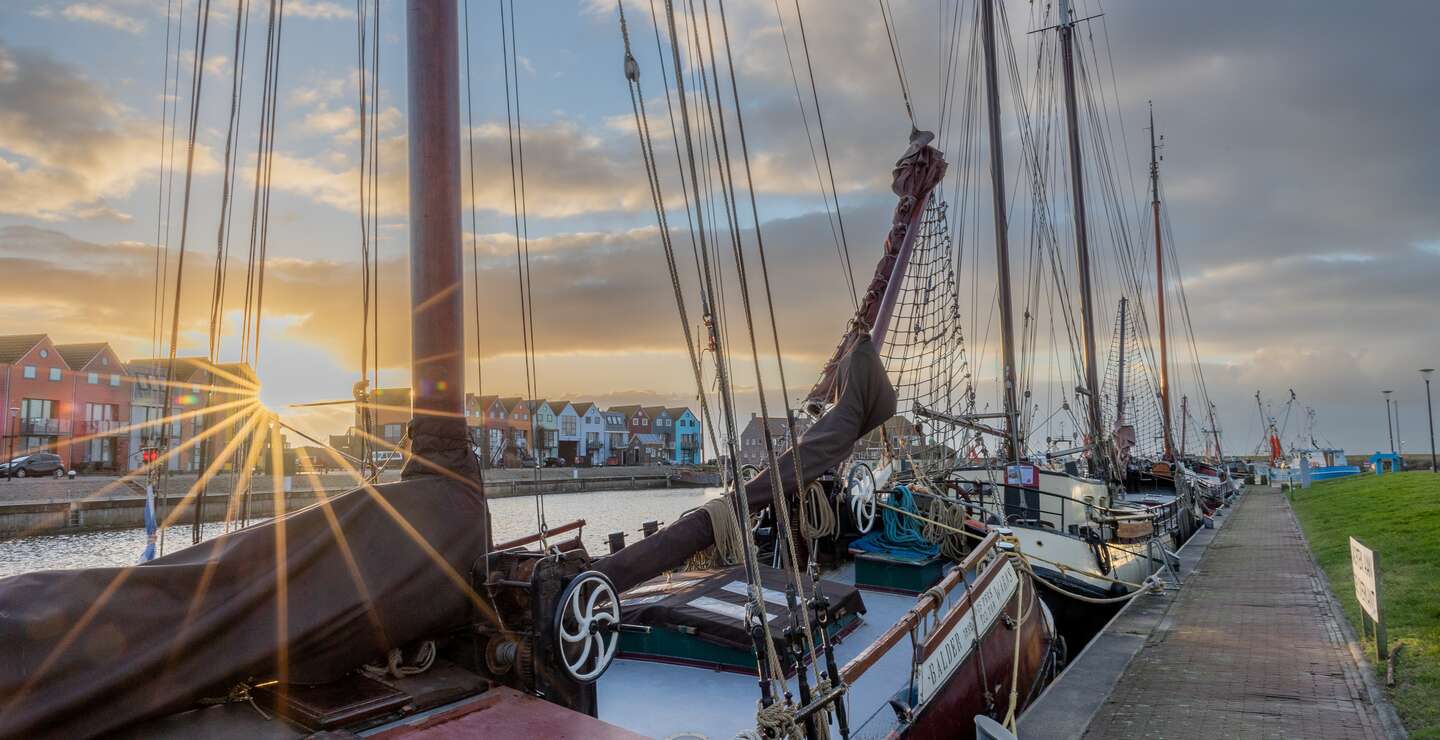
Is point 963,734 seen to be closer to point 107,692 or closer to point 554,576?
point 554,576

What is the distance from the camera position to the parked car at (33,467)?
39.2 meters

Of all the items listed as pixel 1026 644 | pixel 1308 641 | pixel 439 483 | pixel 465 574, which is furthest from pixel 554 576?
pixel 1308 641

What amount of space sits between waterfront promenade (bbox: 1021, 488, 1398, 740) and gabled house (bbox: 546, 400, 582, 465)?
83531 mm

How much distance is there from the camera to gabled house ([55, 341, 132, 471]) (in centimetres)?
4888

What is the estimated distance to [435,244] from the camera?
462 cm

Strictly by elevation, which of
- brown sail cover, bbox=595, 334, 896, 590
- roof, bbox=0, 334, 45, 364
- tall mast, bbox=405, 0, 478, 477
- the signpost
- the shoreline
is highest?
roof, bbox=0, 334, 45, 364

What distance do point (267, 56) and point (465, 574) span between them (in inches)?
230

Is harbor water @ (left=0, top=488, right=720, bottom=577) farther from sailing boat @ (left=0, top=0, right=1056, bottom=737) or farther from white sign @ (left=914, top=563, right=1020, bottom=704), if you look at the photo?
white sign @ (left=914, top=563, right=1020, bottom=704)

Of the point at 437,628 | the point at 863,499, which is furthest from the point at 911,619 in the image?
the point at 863,499

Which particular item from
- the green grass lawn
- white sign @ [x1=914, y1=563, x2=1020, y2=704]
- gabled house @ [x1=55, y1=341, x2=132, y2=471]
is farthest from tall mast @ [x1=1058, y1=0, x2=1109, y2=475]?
gabled house @ [x1=55, y1=341, x2=132, y2=471]

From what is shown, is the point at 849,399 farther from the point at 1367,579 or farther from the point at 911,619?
the point at 1367,579

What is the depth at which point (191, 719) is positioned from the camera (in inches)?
131

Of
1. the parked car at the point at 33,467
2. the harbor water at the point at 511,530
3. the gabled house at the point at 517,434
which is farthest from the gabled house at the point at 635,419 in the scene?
the parked car at the point at 33,467

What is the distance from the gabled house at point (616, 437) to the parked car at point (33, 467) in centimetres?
6087
